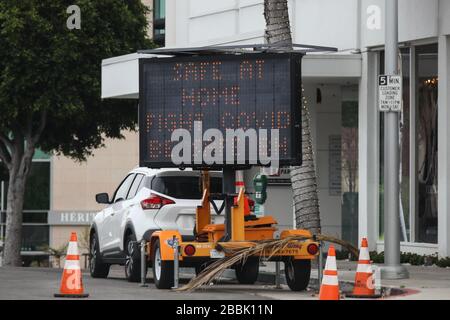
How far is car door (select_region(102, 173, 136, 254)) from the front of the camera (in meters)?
21.1

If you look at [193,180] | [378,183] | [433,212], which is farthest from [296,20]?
[193,180]

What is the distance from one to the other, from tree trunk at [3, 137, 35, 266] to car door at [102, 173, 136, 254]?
1467 centimetres

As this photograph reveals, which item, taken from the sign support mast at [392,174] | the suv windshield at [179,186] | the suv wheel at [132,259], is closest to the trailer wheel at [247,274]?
the suv windshield at [179,186]

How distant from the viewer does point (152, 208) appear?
1973 centimetres

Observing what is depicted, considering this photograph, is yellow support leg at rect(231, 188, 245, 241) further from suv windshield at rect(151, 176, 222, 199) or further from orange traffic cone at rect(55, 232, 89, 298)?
orange traffic cone at rect(55, 232, 89, 298)

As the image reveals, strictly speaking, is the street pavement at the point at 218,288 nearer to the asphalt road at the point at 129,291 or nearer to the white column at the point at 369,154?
the asphalt road at the point at 129,291

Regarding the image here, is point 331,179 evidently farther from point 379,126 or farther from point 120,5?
point 120,5

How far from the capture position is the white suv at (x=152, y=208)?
19.6 metres

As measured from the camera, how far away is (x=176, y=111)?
18203 millimetres

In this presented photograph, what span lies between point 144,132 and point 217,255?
2.06m

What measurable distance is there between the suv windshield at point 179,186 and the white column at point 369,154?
758 cm

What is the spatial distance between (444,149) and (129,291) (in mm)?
8459

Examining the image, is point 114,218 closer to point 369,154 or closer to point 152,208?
point 152,208

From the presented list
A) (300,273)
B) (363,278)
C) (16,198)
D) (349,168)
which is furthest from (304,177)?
(16,198)
